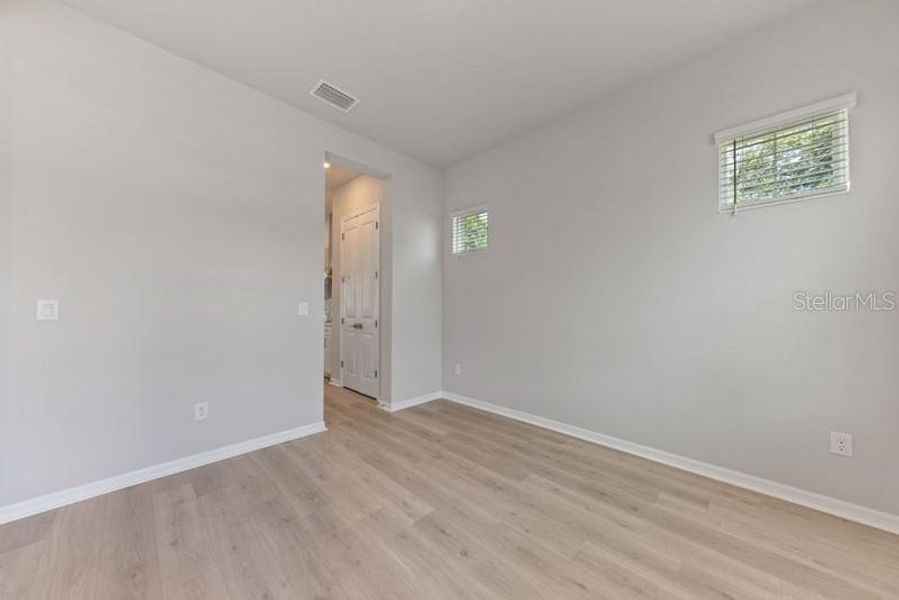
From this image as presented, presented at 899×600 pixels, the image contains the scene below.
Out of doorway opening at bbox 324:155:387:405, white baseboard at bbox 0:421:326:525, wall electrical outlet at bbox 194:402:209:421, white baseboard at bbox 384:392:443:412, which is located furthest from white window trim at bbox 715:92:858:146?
wall electrical outlet at bbox 194:402:209:421

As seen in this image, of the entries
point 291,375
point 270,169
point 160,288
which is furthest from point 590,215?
point 160,288

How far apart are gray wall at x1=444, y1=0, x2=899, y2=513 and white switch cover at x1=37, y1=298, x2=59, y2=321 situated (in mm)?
3316

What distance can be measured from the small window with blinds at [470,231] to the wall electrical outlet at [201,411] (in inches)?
112

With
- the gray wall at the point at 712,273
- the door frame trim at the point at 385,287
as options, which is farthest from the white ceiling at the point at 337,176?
the gray wall at the point at 712,273

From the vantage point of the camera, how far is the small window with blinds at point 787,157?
1.87 meters

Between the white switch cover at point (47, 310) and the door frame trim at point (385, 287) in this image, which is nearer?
the white switch cover at point (47, 310)

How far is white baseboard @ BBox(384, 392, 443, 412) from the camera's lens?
367 centimetres

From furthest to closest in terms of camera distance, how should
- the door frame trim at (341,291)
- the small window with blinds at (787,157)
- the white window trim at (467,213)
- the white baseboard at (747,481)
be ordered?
1. the door frame trim at (341,291)
2. the white window trim at (467,213)
3. the small window with blinds at (787,157)
4. the white baseboard at (747,481)

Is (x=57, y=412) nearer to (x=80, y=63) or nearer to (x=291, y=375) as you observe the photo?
(x=291, y=375)

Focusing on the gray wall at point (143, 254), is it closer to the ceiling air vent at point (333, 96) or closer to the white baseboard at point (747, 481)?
the ceiling air vent at point (333, 96)

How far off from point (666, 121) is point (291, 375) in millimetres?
3632

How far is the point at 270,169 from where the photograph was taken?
2785 millimetres

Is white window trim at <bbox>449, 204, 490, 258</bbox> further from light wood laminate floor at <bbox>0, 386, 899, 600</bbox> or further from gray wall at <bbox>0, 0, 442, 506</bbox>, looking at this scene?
light wood laminate floor at <bbox>0, 386, 899, 600</bbox>

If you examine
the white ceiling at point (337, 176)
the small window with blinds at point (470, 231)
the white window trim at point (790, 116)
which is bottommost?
the small window with blinds at point (470, 231)
